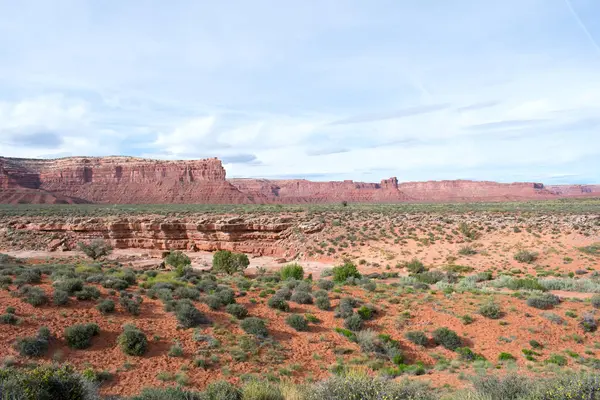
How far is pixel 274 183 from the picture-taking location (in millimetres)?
181875

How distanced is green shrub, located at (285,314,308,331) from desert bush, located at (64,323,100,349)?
21.2 feet

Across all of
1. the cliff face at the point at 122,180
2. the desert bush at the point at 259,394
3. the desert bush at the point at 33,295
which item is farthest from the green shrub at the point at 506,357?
the cliff face at the point at 122,180

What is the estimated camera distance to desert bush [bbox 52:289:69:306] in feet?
40.8

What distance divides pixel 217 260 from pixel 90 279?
1183cm

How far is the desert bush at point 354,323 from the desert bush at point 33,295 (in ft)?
34.7

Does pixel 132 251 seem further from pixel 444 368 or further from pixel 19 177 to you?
pixel 19 177

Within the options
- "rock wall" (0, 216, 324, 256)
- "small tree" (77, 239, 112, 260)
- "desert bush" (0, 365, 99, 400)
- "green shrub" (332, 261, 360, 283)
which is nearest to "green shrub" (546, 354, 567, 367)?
"green shrub" (332, 261, 360, 283)

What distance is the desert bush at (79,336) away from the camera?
34.3 feet

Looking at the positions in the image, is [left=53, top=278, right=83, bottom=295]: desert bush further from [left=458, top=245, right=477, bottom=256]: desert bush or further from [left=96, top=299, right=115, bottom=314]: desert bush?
[left=458, top=245, right=477, bottom=256]: desert bush

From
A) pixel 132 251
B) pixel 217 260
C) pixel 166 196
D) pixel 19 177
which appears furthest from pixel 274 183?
pixel 217 260

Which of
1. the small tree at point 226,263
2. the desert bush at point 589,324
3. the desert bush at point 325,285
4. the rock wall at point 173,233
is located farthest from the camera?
the rock wall at point 173,233

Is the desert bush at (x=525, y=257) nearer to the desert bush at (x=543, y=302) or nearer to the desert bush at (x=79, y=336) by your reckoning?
the desert bush at (x=543, y=302)

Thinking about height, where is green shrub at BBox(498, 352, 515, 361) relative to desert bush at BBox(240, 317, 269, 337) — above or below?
below

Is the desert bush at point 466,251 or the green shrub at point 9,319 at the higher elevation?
the green shrub at point 9,319
